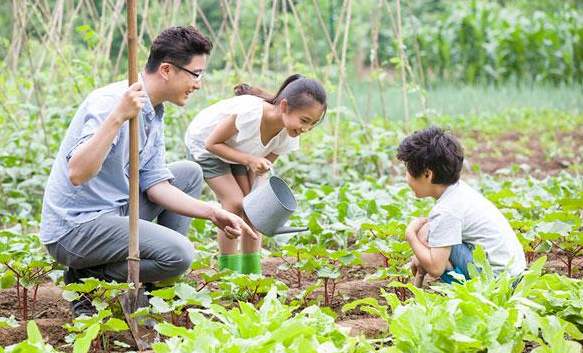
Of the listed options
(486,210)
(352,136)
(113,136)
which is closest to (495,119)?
(352,136)

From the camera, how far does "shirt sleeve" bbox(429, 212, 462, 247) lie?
288 centimetres

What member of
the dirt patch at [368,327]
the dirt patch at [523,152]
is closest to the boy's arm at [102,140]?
the dirt patch at [368,327]

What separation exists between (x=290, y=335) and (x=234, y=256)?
4.98ft

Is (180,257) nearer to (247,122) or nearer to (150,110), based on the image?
(150,110)

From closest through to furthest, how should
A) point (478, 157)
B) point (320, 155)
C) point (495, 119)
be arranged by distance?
1. point (320, 155)
2. point (478, 157)
3. point (495, 119)

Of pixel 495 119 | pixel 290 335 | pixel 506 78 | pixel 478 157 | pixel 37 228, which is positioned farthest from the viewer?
pixel 506 78

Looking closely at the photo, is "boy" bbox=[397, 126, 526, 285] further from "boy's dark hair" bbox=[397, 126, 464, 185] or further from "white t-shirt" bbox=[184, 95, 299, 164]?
"white t-shirt" bbox=[184, 95, 299, 164]

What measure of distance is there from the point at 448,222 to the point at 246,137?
37.8 inches

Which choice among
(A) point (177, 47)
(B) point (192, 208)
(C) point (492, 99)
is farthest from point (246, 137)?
(C) point (492, 99)

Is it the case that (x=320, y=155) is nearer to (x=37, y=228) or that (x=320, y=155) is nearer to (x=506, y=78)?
(x=37, y=228)

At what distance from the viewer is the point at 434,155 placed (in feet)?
9.59

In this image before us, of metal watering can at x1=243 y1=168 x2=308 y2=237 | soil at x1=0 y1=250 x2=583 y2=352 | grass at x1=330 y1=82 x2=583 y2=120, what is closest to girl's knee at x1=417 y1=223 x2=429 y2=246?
soil at x1=0 y1=250 x2=583 y2=352

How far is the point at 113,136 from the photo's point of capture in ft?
8.31

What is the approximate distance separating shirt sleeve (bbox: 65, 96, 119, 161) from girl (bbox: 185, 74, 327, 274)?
0.76m
